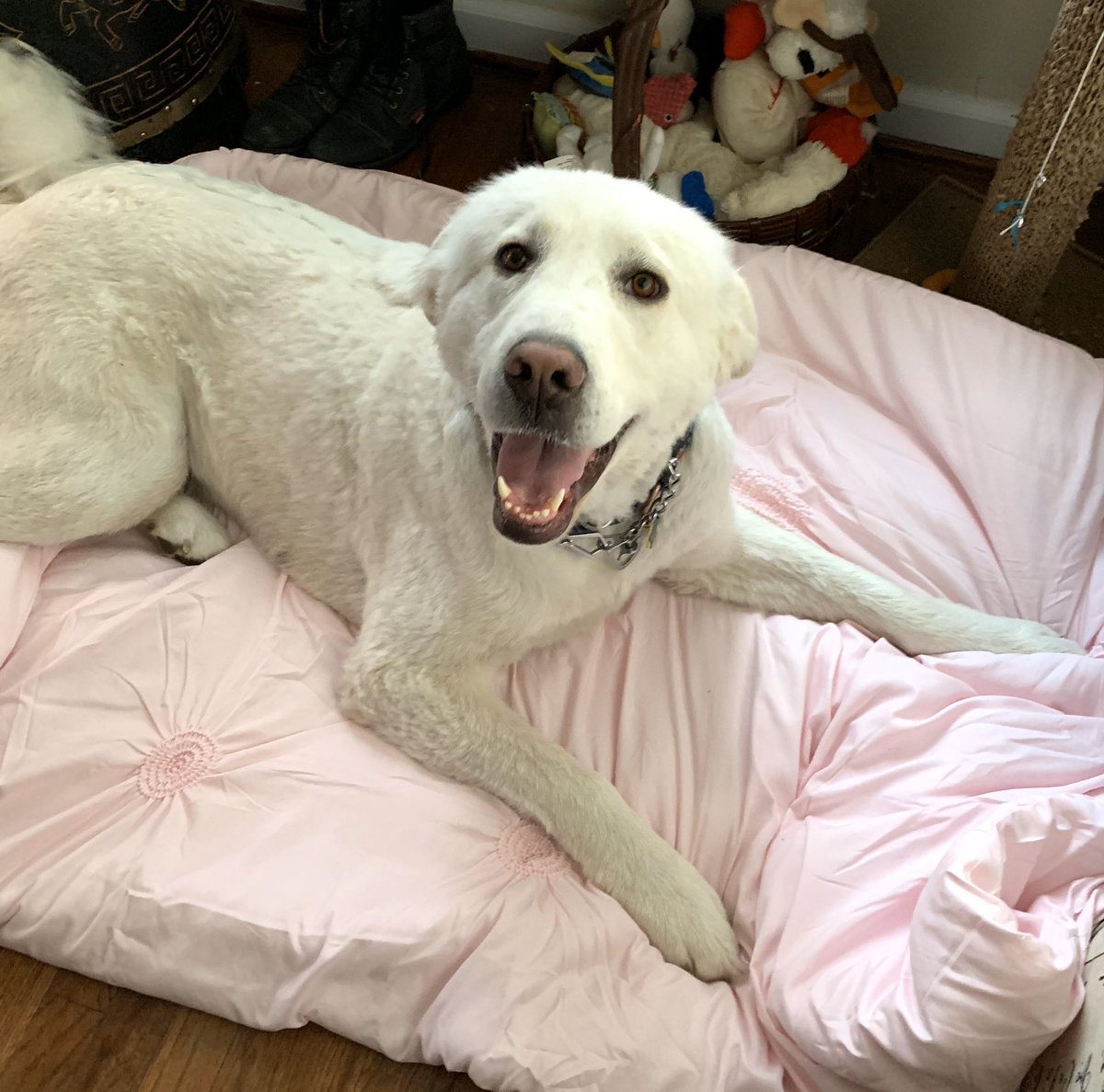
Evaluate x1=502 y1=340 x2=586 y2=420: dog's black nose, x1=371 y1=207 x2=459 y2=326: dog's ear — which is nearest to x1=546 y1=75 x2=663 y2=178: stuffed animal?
x1=371 y1=207 x2=459 y2=326: dog's ear

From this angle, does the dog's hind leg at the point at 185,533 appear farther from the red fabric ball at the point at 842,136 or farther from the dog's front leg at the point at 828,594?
the red fabric ball at the point at 842,136

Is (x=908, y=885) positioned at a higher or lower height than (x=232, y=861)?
higher

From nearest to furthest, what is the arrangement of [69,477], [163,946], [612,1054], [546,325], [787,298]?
[546,325], [612,1054], [163,946], [69,477], [787,298]

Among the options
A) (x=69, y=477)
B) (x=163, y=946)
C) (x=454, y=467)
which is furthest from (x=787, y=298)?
(x=163, y=946)

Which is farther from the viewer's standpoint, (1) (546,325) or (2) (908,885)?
(2) (908,885)

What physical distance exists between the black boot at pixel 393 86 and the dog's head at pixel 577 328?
1.68 metres

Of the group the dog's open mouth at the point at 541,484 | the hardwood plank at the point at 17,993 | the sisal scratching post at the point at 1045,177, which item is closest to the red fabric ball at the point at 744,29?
the sisal scratching post at the point at 1045,177

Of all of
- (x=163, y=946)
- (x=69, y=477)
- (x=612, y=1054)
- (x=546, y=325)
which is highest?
(x=546, y=325)

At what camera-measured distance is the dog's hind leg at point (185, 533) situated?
205 cm

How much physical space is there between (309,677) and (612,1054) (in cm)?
85

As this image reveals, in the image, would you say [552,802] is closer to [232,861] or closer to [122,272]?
[232,861]

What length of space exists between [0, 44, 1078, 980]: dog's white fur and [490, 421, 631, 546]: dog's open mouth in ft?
0.26

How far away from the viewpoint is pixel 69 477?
184cm

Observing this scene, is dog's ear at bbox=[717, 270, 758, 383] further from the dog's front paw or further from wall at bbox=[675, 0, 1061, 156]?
wall at bbox=[675, 0, 1061, 156]
